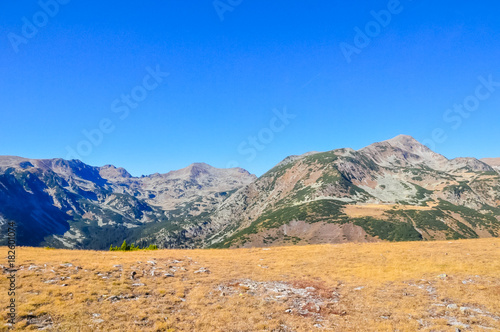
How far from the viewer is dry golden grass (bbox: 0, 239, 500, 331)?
17719mm

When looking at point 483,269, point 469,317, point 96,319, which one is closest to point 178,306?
point 96,319

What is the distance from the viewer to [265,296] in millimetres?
24125

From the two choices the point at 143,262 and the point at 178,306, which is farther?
the point at 143,262

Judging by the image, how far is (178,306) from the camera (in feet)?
68.9

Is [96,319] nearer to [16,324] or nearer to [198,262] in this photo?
[16,324]

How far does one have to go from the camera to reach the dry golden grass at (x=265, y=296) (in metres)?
17.7

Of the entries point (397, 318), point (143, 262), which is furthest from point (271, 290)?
point (143, 262)

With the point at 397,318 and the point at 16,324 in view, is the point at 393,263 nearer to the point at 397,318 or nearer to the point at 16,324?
the point at 397,318

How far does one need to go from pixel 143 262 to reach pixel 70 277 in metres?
9.52

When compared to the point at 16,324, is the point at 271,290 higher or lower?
lower

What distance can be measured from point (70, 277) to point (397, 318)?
29.1 m

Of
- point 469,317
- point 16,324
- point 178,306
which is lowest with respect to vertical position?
point 469,317

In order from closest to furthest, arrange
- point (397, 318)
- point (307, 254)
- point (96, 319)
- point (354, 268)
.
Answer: point (96, 319), point (397, 318), point (354, 268), point (307, 254)

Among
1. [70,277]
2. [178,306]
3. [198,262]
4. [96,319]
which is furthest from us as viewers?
[198,262]
